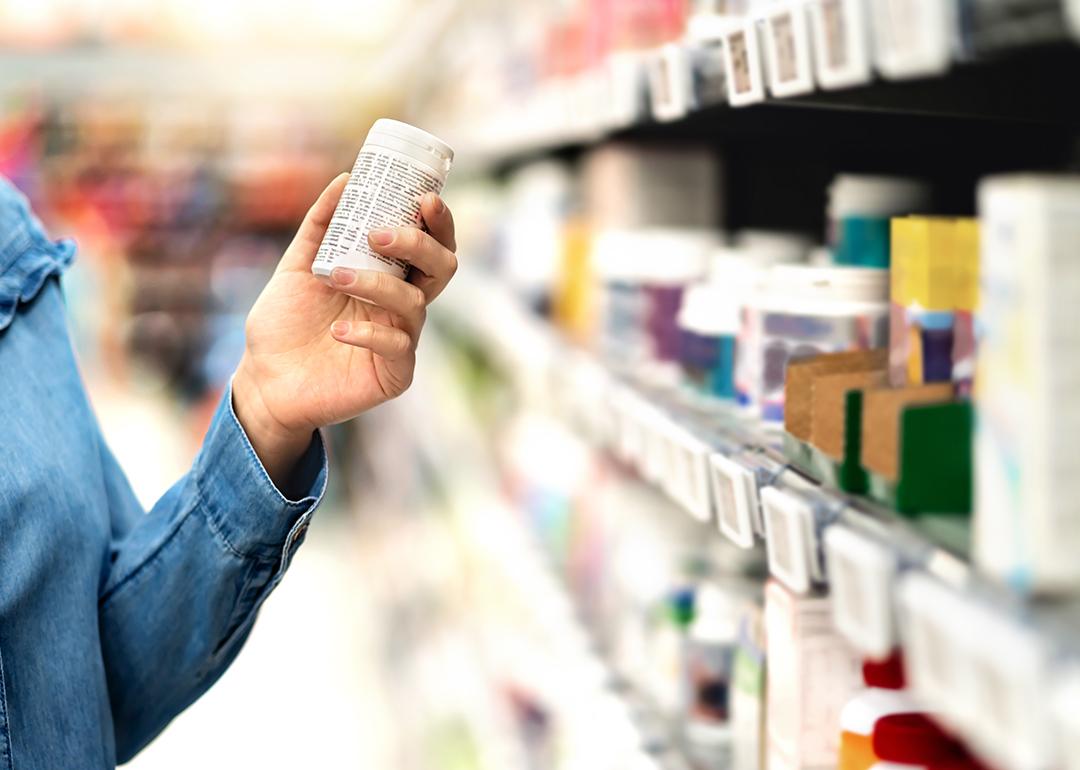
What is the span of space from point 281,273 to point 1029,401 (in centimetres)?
76

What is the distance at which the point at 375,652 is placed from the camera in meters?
4.35

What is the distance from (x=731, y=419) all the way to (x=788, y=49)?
460 mm

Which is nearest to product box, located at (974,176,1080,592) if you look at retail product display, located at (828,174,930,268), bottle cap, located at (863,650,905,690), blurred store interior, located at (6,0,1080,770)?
blurred store interior, located at (6,0,1080,770)

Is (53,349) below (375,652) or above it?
above

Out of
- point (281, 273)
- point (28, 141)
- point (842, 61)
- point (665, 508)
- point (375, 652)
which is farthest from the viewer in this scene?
point (28, 141)

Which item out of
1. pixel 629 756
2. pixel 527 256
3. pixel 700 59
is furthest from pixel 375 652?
pixel 700 59

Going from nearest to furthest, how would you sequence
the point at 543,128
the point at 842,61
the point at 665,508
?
the point at 842,61 → the point at 665,508 → the point at 543,128

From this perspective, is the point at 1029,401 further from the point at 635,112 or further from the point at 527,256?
the point at 527,256

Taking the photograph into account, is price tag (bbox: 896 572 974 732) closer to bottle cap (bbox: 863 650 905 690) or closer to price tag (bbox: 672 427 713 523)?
bottle cap (bbox: 863 650 905 690)

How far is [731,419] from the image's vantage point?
Answer: 128 centimetres

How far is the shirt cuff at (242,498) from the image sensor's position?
1.21 meters

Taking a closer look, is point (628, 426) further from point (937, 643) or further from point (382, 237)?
point (937, 643)

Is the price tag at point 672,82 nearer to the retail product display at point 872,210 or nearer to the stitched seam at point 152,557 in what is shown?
the retail product display at point 872,210

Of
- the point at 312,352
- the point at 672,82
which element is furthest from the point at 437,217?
the point at 672,82
